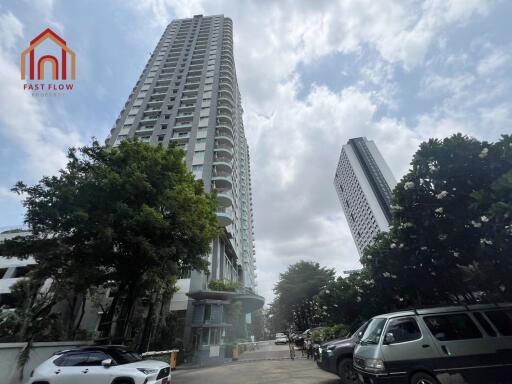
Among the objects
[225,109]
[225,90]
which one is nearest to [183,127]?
[225,109]

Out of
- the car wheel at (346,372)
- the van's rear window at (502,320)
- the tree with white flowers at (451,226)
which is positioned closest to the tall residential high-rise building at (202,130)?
the tree with white flowers at (451,226)

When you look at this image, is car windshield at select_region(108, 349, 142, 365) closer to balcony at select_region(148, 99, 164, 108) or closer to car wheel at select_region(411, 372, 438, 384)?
car wheel at select_region(411, 372, 438, 384)

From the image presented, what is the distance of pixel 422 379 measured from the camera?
17.4 ft

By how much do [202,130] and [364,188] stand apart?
172ft

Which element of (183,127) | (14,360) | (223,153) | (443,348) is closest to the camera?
(443,348)

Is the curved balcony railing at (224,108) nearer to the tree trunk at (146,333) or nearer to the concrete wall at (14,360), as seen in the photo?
the tree trunk at (146,333)

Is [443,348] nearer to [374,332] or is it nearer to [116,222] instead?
[374,332]

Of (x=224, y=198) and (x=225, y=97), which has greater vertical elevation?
(x=225, y=97)

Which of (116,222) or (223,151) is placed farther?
(223,151)

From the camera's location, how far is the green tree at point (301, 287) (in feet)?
142

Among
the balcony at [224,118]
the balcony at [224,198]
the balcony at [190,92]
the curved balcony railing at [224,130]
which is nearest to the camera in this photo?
the balcony at [224,198]

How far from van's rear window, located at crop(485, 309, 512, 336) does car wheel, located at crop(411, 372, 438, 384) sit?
6.49ft

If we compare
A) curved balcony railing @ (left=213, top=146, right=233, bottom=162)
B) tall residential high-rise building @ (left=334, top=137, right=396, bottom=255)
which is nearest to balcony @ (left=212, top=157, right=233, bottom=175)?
curved balcony railing @ (left=213, top=146, right=233, bottom=162)

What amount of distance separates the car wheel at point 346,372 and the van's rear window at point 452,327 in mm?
3252
